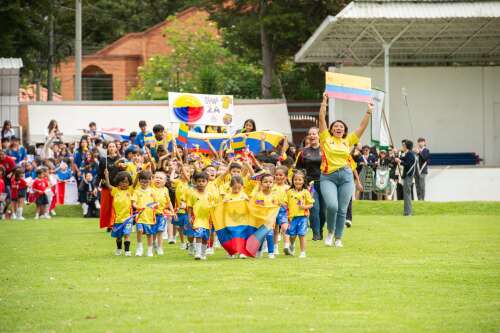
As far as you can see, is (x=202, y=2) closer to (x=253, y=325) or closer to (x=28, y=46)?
(x=28, y=46)

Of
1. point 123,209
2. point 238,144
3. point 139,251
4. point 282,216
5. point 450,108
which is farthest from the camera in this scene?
point 450,108

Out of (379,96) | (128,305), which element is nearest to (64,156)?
(379,96)

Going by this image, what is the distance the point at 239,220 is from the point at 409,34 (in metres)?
24.6

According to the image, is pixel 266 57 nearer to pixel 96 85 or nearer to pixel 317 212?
pixel 96 85

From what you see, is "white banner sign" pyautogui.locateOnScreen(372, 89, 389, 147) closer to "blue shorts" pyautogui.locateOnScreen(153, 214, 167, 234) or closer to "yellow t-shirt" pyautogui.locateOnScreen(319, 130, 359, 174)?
"yellow t-shirt" pyautogui.locateOnScreen(319, 130, 359, 174)

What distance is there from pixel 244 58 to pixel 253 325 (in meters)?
43.8

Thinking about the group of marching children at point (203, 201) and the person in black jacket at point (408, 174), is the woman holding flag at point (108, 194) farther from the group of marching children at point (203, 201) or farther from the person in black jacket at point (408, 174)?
the person in black jacket at point (408, 174)

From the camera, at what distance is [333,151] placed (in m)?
18.7

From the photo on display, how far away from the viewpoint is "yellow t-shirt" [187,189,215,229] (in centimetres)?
1761

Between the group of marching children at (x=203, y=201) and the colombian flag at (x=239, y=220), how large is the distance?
0.29 ft

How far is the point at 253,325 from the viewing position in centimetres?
1120

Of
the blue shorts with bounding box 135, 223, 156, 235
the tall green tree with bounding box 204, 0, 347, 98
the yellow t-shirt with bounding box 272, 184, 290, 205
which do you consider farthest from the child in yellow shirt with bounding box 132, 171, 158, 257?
the tall green tree with bounding box 204, 0, 347, 98

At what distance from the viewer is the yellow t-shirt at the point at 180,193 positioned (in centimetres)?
1886

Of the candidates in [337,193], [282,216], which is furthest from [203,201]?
[337,193]
